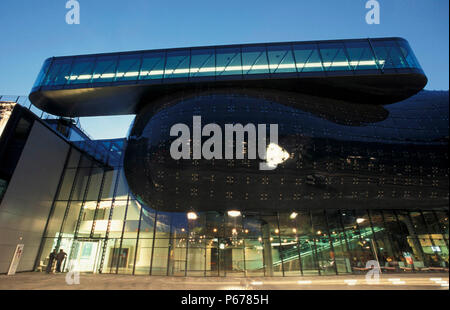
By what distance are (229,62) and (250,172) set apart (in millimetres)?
10742

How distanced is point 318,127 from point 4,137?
22.7 meters

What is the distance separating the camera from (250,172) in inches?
617

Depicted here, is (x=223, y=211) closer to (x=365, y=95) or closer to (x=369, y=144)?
(x=369, y=144)

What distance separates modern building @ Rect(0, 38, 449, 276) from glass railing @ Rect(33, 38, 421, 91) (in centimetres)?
14

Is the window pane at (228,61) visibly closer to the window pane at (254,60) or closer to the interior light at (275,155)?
the window pane at (254,60)

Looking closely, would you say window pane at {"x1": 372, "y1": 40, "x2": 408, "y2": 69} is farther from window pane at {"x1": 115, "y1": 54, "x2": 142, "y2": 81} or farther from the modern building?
window pane at {"x1": 115, "y1": 54, "x2": 142, "y2": 81}

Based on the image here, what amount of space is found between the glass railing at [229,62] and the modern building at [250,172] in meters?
0.14

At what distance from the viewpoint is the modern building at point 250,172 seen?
52.5 ft

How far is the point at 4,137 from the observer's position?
14.9 meters

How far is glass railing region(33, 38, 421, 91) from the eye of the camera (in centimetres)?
1916

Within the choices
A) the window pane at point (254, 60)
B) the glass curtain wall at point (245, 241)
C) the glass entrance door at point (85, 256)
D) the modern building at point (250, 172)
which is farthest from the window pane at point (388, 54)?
the glass entrance door at point (85, 256)

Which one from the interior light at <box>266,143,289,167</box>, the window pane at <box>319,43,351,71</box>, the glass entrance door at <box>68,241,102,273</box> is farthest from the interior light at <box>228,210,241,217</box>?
the window pane at <box>319,43,351,71</box>

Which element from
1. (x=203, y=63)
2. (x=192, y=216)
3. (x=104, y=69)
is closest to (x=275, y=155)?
(x=192, y=216)

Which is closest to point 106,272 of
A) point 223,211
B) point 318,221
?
point 223,211
